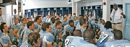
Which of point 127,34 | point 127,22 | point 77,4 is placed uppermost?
point 77,4

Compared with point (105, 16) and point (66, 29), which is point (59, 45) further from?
point (105, 16)

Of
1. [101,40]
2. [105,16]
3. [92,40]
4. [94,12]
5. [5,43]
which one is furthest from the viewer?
[94,12]

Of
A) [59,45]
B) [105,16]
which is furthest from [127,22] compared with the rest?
[59,45]

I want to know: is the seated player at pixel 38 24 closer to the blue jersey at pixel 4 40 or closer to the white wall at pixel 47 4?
the blue jersey at pixel 4 40

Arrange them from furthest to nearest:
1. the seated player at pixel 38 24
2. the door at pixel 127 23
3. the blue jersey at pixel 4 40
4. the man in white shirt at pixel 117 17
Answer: the door at pixel 127 23 < the man in white shirt at pixel 117 17 < the seated player at pixel 38 24 < the blue jersey at pixel 4 40

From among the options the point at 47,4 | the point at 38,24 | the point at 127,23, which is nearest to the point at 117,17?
the point at 127,23

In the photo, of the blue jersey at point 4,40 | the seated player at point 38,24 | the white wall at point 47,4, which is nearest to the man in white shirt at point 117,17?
the seated player at point 38,24

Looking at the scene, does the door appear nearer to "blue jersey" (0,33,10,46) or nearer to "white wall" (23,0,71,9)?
"blue jersey" (0,33,10,46)

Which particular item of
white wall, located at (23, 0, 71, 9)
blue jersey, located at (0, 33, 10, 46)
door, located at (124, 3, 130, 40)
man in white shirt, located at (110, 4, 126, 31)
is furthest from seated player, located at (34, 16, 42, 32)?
white wall, located at (23, 0, 71, 9)

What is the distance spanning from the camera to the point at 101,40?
3.94 meters

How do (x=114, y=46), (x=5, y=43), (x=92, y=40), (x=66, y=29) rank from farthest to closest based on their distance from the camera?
(x=66, y=29), (x=5, y=43), (x=92, y=40), (x=114, y=46)

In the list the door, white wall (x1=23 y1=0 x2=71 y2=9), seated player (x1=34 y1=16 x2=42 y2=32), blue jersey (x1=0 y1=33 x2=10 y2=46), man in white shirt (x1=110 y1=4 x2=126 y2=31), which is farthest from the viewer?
white wall (x1=23 y1=0 x2=71 y2=9)

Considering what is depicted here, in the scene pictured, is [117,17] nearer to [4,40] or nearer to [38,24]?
[38,24]

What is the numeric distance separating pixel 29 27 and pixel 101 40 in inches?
90.3
